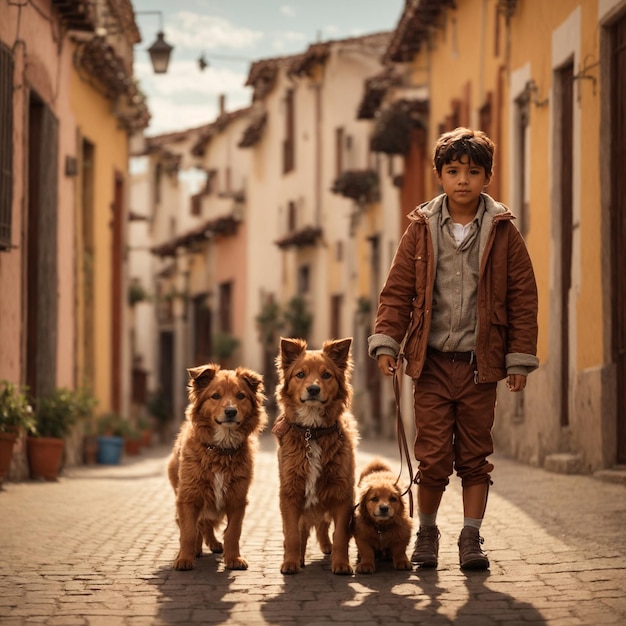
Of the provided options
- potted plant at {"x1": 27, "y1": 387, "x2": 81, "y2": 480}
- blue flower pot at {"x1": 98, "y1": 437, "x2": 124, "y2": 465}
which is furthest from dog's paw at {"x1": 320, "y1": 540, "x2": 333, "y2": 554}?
blue flower pot at {"x1": 98, "y1": 437, "x2": 124, "y2": 465}

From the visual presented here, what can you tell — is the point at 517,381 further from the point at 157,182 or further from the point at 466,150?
the point at 157,182

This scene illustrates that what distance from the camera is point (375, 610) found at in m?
5.89

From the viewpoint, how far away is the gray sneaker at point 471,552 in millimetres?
6855

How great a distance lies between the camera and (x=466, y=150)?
697 centimetres

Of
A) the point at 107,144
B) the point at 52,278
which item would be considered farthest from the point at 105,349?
the point at 52,278

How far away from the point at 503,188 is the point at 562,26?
3.98m

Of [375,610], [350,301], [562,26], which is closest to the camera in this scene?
[375,610]

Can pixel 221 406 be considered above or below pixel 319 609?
above

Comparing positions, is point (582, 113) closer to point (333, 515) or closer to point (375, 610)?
point (333, 515)

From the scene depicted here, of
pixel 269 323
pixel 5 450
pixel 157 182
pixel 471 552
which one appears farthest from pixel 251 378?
pixel 157 182

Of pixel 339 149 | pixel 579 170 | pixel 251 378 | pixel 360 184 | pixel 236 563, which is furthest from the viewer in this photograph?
pixel 339 149

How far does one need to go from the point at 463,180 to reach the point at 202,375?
174 centimetres

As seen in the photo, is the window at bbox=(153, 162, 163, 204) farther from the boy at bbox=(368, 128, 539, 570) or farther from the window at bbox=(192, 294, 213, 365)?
the boy at bbox=(368, 128, 539, 570)

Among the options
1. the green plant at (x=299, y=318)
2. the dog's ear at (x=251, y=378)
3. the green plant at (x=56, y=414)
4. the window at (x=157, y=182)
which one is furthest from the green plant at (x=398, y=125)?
the window at (x=157, y=182)
